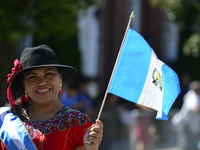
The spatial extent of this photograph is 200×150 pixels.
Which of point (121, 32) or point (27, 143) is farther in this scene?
point (121, 32)

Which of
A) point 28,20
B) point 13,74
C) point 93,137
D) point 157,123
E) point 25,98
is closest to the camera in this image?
point 93,137

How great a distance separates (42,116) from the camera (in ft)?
11.8

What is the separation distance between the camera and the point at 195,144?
10406 millimetres

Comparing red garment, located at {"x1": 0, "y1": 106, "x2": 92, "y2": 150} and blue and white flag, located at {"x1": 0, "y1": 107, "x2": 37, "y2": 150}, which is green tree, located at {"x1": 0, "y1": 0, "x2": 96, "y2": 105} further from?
red garment, located at {"x1": 0, "y1": 106, "x2": 92, "y2": 150}

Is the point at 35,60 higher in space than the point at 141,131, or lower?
higher

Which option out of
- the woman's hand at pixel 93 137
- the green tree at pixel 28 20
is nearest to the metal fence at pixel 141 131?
the green tree at pixel 28 20

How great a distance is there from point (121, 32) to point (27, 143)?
523 inches

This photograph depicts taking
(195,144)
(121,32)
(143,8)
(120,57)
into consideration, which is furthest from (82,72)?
(120,57)

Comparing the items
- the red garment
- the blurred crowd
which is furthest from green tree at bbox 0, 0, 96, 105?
the red garment

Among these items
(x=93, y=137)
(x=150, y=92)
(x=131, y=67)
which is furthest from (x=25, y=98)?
(x=150, y=92)

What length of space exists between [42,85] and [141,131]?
272 inches

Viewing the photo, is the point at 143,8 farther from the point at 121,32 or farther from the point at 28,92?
the point at 28,92

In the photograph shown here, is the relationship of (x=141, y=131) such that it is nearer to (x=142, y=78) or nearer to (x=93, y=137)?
(x=142, y=78)

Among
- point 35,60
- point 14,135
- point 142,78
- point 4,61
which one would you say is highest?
point 35,60
